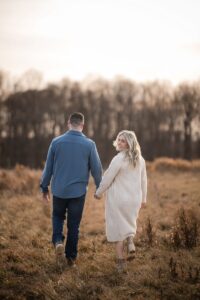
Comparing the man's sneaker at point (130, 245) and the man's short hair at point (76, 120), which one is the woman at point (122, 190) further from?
the man's short hair at point (76, 120)

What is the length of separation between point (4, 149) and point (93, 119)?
493 inches

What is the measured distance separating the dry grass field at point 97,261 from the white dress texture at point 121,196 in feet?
1.83

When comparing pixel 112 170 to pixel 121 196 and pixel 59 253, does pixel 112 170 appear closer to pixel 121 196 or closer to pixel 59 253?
pixel 121 196

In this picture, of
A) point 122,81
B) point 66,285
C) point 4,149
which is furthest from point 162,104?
point 66,285

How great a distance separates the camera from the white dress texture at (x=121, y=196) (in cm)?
604

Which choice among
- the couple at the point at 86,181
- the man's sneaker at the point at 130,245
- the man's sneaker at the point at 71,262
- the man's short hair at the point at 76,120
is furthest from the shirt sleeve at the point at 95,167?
the man's sneaker at the point at 71,262

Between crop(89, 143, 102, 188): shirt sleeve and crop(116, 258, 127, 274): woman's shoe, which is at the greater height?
crop(89, 143, 102, 188): shirt sleeve

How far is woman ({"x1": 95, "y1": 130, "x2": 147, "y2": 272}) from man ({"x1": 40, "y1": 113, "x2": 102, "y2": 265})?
0.40m

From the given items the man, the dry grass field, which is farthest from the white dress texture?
the dry grass field

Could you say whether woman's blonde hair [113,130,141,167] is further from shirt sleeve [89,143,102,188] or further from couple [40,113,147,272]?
shirt sleeve [89,143,102,188]

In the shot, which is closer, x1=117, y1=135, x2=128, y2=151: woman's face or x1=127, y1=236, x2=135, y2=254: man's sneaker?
x1=117, y1=135, x2=128, y2=151: woman's face

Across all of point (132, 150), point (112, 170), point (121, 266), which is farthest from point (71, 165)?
point (121, 266)

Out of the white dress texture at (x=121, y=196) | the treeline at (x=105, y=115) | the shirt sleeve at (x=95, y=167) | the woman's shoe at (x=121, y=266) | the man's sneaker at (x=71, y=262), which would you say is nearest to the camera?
the woman's shoe at (x=121, y=266)

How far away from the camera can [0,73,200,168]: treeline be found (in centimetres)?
4900
